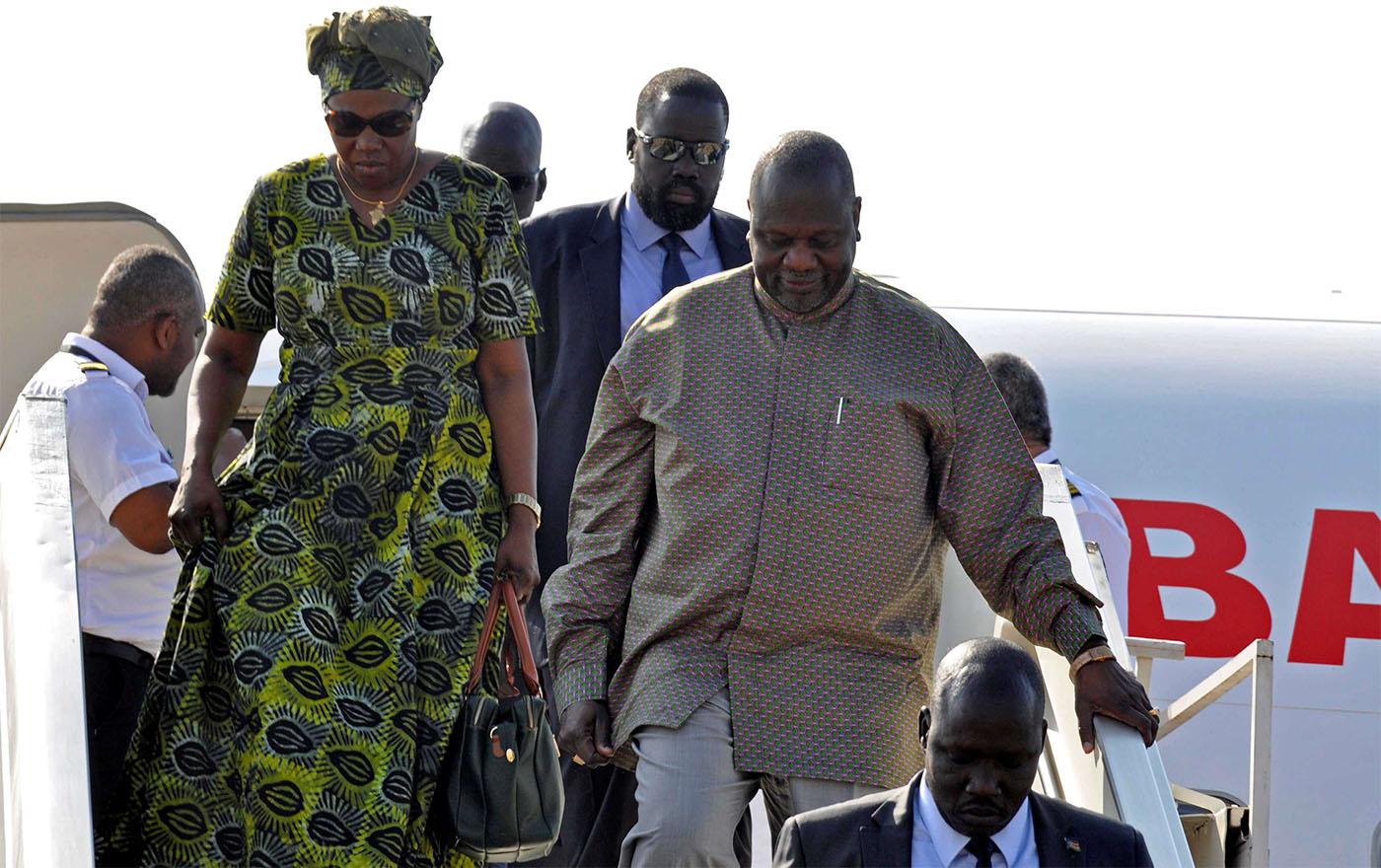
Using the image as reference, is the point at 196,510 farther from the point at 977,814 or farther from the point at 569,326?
the point at 977,814

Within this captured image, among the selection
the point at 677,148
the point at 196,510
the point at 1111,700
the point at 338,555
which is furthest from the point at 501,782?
the point at 677,148

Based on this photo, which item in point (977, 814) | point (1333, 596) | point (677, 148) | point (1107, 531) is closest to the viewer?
point (977, 814)

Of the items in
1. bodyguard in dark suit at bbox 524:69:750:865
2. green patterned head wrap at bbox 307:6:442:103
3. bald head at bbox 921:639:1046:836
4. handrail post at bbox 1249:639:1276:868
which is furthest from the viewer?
handrail post at bbox 1249:639:1276:868

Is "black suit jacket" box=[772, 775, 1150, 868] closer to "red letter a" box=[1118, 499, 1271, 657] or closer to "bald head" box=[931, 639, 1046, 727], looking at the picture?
"bald head" box=[931, 639, 1046, 727]

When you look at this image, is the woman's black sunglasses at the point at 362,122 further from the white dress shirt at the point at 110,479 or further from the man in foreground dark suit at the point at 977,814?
the man in foreground dark suit at the point at 977,814

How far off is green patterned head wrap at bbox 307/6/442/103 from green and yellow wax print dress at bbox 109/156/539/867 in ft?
0.75

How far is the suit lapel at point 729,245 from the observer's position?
507 centimetres

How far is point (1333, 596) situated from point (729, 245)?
3.86 metres

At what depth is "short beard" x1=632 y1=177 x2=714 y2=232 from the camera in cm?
496

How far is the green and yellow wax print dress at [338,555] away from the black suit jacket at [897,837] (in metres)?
0.91

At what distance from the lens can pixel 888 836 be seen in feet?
11.1

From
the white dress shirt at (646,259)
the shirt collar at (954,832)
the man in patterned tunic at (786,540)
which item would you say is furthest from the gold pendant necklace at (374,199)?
the shirt collar at (954,832)

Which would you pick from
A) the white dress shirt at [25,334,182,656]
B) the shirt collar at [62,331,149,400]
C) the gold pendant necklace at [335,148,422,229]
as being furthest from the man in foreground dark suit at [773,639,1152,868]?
the shirt collar at [62,331,149,400]

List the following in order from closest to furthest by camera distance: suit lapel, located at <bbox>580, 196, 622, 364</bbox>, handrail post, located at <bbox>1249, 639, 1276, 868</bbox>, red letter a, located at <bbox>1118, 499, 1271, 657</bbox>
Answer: suit lapel, located at <bbox>580, 196, 622, 364</bbox> < handrail post, located at <bbox>1249, 639, 1276, 868</bbox> < red letter a, located at <bbox>1118, 499, 1271, 657</bbox>
